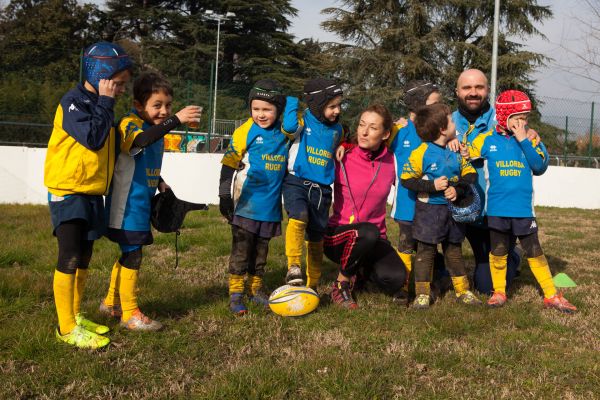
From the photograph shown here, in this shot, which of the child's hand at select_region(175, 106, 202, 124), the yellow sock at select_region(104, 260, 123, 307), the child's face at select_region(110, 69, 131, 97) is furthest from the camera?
the yellow sock at select_region(104, 260, 123, 307)

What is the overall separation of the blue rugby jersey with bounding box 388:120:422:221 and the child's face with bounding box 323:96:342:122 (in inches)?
24.1

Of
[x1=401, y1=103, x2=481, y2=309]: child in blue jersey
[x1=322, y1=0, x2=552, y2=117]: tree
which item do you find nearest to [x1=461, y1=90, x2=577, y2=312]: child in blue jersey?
[x1=401, y1=103, x2=481, y2=309]: child in blue jersey

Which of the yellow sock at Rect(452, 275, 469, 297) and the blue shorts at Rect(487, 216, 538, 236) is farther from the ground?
the blue shorts at Rect(487, 216, 538, 236)

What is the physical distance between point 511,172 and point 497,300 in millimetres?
1119

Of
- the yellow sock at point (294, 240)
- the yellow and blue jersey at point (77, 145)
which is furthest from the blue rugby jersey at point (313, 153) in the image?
the yellow and blue jersey at point (77, 145)

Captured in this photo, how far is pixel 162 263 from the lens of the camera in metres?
6.13

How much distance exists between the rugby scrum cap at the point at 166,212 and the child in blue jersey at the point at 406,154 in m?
1.79

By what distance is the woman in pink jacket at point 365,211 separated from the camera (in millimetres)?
4742

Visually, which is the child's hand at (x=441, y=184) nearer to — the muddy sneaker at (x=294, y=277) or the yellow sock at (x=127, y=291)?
the muddy sneaker at (x=294, y=277)

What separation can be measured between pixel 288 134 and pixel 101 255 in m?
2.95

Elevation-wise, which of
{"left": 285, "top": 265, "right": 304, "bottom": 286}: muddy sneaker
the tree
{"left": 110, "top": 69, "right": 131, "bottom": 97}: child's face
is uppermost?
the tree

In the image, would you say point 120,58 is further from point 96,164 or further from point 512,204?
point 512,204

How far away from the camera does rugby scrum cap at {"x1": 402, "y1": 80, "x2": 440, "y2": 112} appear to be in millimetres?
5133

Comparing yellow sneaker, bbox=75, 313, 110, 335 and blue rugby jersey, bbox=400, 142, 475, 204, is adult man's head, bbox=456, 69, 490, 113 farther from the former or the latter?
yellow sneaker, bbox=75, 313, 110, 335
